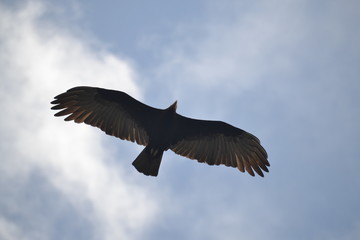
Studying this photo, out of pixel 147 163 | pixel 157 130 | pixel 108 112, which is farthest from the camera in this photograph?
pixel 108 112

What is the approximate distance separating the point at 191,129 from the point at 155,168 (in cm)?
142

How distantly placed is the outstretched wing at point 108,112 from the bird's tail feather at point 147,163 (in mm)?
425

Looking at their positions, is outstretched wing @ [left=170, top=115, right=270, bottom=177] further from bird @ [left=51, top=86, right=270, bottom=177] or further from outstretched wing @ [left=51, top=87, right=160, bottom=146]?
outstretched wing @ [left=51, top=87, right=160, bottom=146]

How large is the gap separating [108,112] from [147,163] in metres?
1.69

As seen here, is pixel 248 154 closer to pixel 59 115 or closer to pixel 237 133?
pixel 237 133

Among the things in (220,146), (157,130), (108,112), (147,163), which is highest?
(220,146)

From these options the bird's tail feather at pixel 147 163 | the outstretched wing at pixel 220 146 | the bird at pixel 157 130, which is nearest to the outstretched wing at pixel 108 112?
the bird at pixel 157 130

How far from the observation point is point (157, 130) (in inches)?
376

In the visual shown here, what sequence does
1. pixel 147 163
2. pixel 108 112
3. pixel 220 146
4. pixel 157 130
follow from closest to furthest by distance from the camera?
pixel 147 163 < pixel 157 130 < pixel 108 112 < pixel 220 146

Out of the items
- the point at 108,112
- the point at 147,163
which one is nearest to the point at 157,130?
the point at 147,163

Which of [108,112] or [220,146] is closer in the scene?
[108,112]

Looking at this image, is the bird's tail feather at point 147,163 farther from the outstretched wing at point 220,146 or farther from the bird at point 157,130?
the outstretched wing at point 220,146

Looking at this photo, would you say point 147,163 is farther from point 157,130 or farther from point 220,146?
point 220,146

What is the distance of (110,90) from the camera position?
9.64 meters
